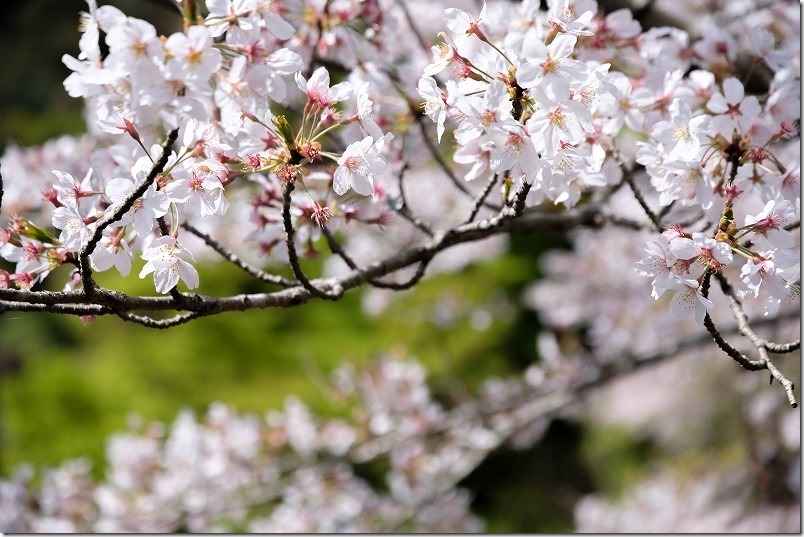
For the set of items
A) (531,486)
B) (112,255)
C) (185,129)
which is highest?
(185,129)

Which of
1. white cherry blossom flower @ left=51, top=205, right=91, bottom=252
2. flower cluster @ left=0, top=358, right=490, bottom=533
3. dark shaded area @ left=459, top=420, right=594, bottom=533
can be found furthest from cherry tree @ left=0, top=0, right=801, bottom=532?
dark shaded area @ left=459, top=420, right=594, bottom=533

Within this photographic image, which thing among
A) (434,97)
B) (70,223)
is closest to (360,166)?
(434,97)

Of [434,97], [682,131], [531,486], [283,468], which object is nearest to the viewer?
[434,97]

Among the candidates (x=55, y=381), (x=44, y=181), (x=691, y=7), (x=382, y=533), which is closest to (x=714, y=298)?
(x=691, y=7)

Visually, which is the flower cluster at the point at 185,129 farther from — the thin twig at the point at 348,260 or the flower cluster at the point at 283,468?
the flower cluster at the point at 283,468

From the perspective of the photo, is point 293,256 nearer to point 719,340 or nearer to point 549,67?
point 549,67

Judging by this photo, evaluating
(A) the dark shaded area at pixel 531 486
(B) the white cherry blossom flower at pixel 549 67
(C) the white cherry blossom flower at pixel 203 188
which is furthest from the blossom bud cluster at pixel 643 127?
(A) the dark shaded area at pixel 531 486

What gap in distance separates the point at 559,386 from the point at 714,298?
0.79 metres

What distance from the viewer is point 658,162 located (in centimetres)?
88

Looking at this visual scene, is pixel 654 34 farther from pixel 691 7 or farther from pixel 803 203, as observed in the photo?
pixel 691 7

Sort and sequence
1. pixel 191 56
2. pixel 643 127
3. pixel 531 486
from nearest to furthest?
pixel 191 56
pixel 643 127
pixel 531 486

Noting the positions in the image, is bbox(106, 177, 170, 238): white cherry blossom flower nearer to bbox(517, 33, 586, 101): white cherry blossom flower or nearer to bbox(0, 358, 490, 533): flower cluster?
bbox(517, 33, 586, 101): white cherry blossom flower

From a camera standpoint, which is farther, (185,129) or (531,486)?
(531,486)

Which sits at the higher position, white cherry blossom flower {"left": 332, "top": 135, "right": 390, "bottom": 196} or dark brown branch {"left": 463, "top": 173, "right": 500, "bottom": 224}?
white cherry blossom flower {"left": 332, "top": 135, "right": 390, "bottom": 196}
